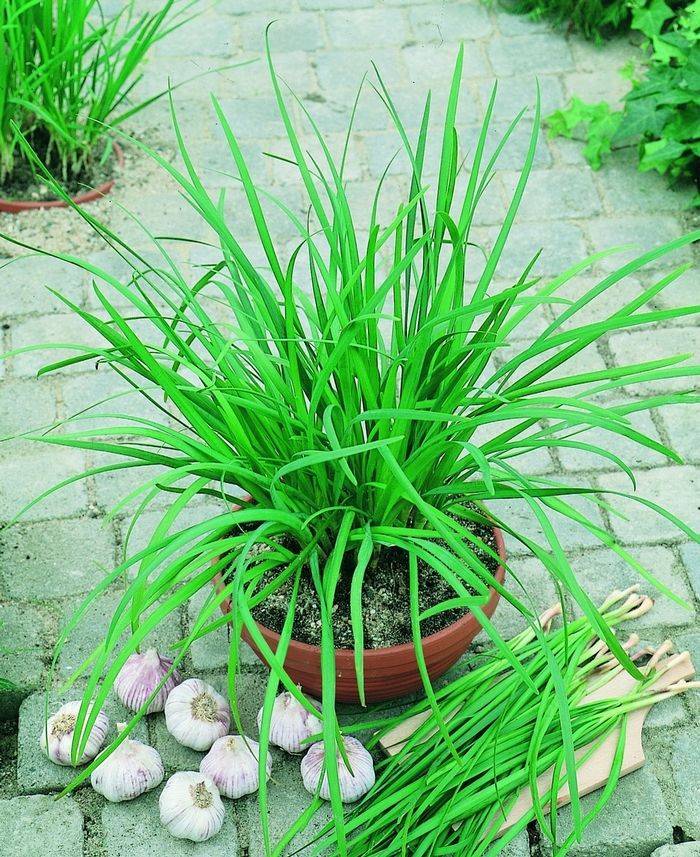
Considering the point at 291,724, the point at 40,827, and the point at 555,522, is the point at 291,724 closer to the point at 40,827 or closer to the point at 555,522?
the point at 40,827

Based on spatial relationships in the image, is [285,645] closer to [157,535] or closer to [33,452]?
[157,535]

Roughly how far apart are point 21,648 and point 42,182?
1660mm

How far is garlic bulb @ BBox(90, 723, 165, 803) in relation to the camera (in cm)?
177

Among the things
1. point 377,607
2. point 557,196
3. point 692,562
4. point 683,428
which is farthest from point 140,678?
point 557,196

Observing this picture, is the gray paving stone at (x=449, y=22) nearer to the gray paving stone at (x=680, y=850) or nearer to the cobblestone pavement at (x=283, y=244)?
the cobblestone pavement at (x=283, y=244)

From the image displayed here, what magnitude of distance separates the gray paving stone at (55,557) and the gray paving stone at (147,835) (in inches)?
20.1

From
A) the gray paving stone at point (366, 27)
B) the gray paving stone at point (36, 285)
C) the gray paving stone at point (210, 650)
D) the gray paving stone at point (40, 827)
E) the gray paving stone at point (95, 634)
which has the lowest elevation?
the gray paving stone at point (40, 827)

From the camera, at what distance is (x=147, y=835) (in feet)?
5.83

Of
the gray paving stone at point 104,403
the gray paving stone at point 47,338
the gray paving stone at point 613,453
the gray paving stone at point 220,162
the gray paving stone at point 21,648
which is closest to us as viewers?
the gray paving stone at point 21,648

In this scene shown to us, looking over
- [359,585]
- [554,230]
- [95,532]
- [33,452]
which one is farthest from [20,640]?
[554,230]

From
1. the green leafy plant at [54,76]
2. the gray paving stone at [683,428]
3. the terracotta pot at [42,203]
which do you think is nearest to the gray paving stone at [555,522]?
the gray paving stone at [683,428]

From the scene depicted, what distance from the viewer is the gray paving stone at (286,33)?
3.74 m

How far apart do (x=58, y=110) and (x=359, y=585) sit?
2.08 metres

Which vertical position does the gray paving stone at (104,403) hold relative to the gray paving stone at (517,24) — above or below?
below
